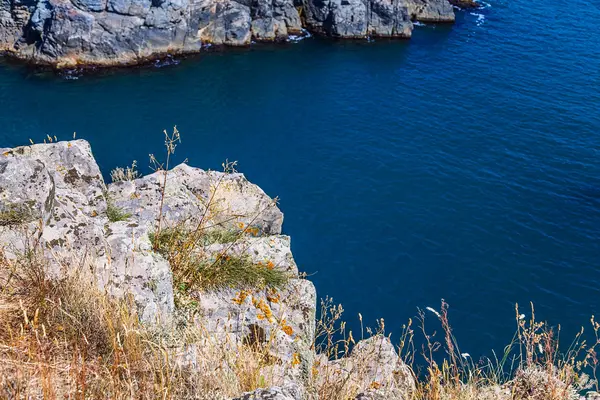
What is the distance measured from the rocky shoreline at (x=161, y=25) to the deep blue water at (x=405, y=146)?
1707 millimetres

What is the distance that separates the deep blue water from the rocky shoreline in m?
1.71

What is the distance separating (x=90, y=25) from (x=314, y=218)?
24.1m

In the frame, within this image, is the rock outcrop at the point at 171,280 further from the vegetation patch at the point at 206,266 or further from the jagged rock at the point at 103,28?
the jagged rock at the point at 103,28

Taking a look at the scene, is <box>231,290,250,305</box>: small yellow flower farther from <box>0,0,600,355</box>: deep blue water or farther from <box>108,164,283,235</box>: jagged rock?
<box>0,0,600,355</box>: deep blue water

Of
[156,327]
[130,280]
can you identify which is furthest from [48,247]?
[156,327]

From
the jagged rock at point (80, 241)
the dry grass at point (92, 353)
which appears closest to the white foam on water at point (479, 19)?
the jagged rock at point (80, 241)

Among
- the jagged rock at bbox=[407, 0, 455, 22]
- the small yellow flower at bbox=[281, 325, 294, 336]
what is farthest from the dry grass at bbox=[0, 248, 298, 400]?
the jagged rock at bbox=[407, 0, 455, 22]

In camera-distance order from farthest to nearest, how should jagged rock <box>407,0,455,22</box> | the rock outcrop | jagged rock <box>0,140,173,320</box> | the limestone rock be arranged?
jagged rock <box>407,0,455,22</box>
the limestone rock
jagged rock <box>0,140,173,320</box>
the rock outcrop

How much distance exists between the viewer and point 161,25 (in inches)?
1665

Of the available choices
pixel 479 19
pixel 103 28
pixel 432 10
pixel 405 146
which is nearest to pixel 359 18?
pixel 432 10

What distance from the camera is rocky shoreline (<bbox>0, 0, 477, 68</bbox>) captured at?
3962 centimetres

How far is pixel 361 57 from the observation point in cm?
4734

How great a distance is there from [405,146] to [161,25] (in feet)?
71.2

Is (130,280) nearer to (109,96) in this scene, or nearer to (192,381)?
(192,381)
